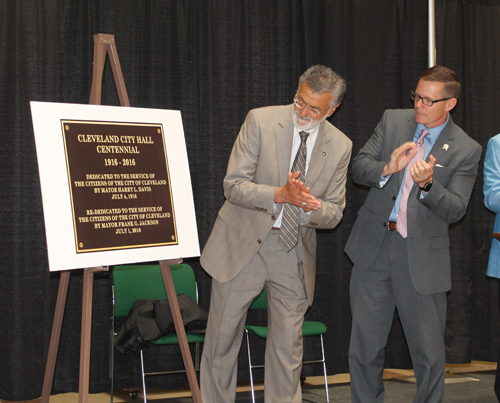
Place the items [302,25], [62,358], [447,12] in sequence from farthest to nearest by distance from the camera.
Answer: [447,12] < [302,25] < [62,358]

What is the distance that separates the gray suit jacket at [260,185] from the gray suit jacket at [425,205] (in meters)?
0.23

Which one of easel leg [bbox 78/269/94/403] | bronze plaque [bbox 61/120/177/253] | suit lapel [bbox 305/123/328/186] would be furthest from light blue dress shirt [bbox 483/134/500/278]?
→ easel leg [bbox 78/269/94/403]

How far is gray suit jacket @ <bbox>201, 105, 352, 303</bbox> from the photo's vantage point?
301 centimetres

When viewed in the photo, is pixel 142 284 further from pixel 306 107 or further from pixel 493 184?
pixel 493 184

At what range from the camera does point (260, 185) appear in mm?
2934

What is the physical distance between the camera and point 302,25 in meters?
4.42

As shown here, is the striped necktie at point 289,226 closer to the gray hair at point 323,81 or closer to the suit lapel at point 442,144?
the gray hair at point 323,81

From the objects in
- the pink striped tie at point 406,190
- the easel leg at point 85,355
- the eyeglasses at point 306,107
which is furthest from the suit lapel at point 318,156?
the easel leg at point 85,355

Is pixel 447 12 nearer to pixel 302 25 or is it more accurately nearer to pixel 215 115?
pixel 302 25

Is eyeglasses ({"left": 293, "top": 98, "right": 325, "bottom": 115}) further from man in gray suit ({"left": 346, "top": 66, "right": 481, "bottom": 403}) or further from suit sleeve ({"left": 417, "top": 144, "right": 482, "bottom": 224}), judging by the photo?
suit sleeve ({"left": 417, "top": 144, "right": 482, "bottom": 224})

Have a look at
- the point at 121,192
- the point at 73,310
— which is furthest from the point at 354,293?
the point at 73,310

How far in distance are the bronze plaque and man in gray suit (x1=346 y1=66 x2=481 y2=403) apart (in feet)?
3.93

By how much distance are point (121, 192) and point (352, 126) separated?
2.44m

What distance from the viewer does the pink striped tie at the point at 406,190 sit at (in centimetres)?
314
